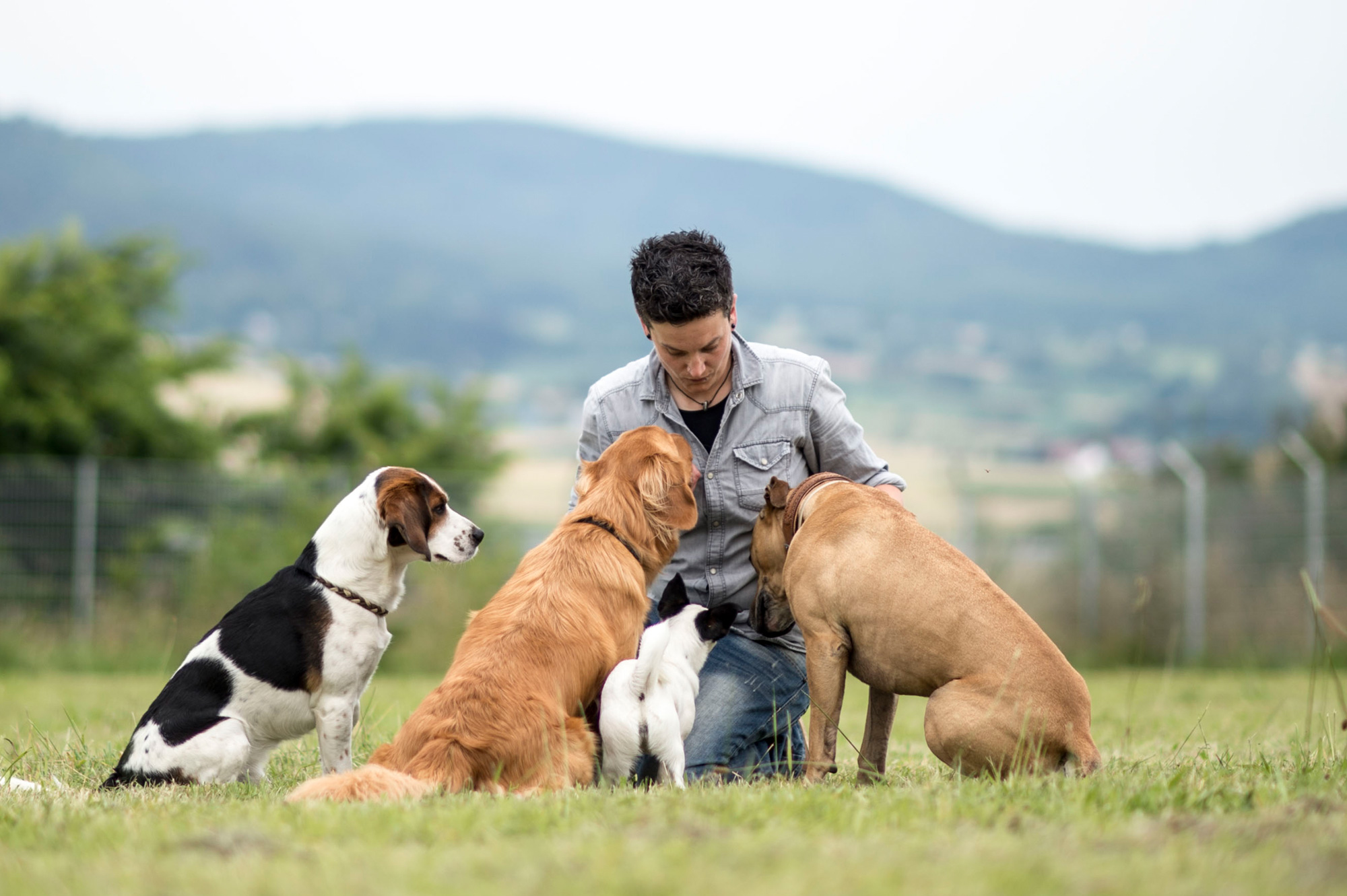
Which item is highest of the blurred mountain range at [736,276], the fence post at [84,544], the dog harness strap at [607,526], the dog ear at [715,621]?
the blurred mountain range at [736,276]

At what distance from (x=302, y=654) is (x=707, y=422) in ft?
6.45

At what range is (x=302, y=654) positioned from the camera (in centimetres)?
443

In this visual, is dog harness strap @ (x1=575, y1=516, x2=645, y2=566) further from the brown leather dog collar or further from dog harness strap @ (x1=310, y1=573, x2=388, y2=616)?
dog harness strap @ (x1=310, y1=573, x2=388, y2=616)

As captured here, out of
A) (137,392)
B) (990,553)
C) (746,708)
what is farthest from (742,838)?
(137,392)

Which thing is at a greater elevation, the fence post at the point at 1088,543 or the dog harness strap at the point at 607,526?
the dog harness strap at the point at 607,526

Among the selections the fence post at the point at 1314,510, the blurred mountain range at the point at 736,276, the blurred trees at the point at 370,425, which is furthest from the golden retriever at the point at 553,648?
the blurred mountain range at the point at 736,276

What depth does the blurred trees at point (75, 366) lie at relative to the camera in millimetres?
13930

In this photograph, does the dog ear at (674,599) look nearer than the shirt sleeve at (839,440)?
Yes

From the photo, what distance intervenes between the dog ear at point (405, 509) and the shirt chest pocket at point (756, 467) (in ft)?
4.44

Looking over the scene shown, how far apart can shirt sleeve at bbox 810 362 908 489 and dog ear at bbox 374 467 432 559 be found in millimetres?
1737

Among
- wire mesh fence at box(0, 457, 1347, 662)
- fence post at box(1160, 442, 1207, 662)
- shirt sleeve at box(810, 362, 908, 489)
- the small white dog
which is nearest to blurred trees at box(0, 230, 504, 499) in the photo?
wire mesh fence at box(0, 457, 1347, 662)

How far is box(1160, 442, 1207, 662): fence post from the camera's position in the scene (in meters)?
12.9

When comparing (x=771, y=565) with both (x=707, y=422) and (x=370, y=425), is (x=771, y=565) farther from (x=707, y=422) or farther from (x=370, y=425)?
(x=370, y=425)

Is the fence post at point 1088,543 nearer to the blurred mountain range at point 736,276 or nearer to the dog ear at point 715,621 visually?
the dog ear at point 715,621
